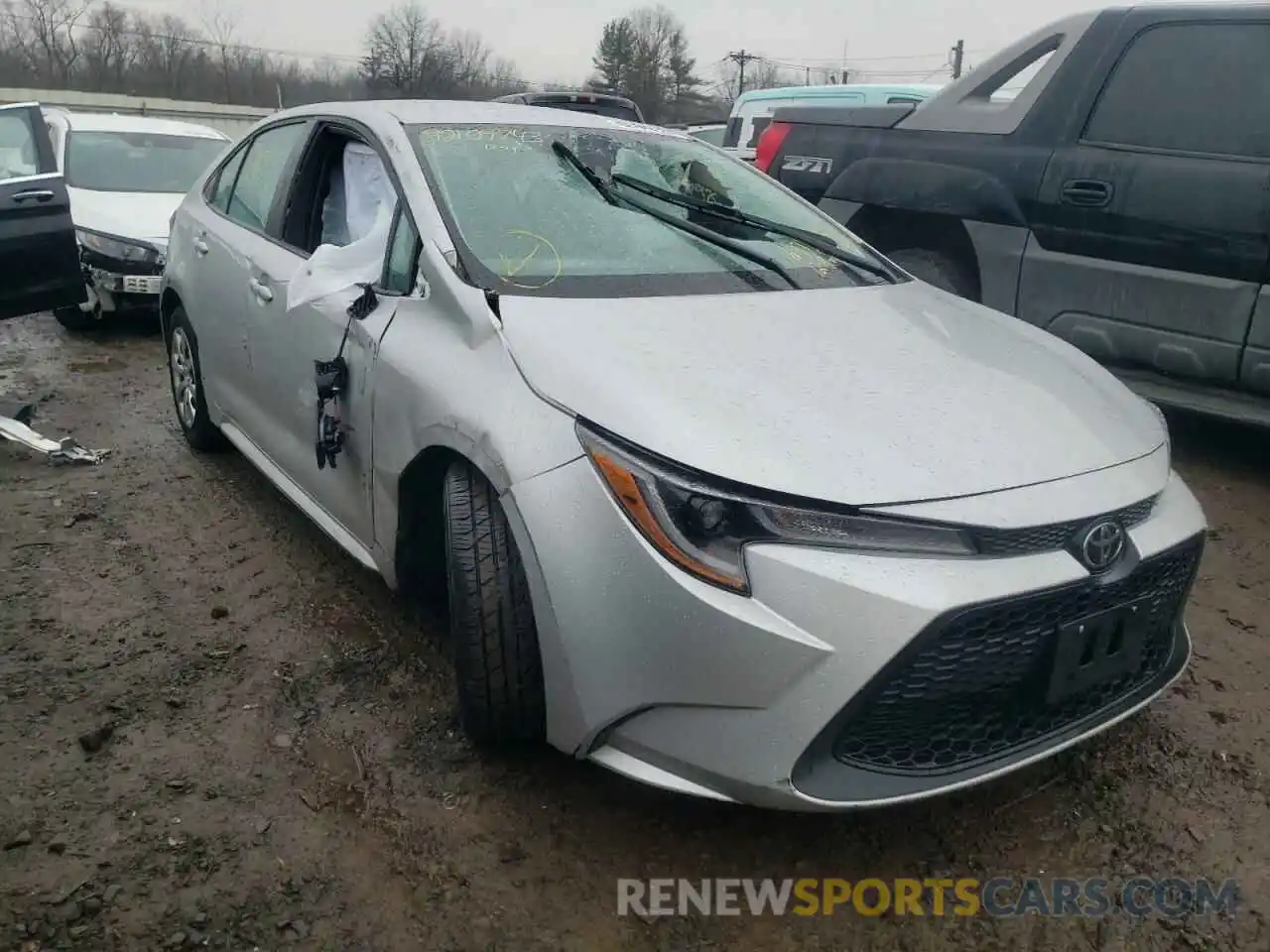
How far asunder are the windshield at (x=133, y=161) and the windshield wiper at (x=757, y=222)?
6.11 m

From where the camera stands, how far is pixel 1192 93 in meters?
4.11

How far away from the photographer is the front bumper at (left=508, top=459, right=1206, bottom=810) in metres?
1.78

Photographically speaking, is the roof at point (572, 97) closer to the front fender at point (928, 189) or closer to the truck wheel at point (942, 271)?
the front fender at point (928, 189)

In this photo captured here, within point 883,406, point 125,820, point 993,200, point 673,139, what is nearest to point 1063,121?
point 993,200

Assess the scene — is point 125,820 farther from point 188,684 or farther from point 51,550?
point 51,550

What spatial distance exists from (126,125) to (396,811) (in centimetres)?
831

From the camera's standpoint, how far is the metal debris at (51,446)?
444 cm

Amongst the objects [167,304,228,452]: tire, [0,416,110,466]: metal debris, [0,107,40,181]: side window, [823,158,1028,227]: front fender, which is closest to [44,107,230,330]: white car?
[0,107,40,181]: side window

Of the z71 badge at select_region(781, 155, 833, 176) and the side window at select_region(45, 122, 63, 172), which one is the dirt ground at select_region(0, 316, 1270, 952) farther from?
the side window at select_region(45, 122, 63, 172)

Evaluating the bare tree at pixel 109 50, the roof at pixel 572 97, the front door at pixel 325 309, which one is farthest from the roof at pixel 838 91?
the bare tree at pixel 109 50

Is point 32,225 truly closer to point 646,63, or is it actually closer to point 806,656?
point 806,656

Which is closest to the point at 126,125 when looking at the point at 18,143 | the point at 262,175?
the point at 18,143

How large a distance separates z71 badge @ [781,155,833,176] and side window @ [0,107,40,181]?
3.84m

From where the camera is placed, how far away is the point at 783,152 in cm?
548
